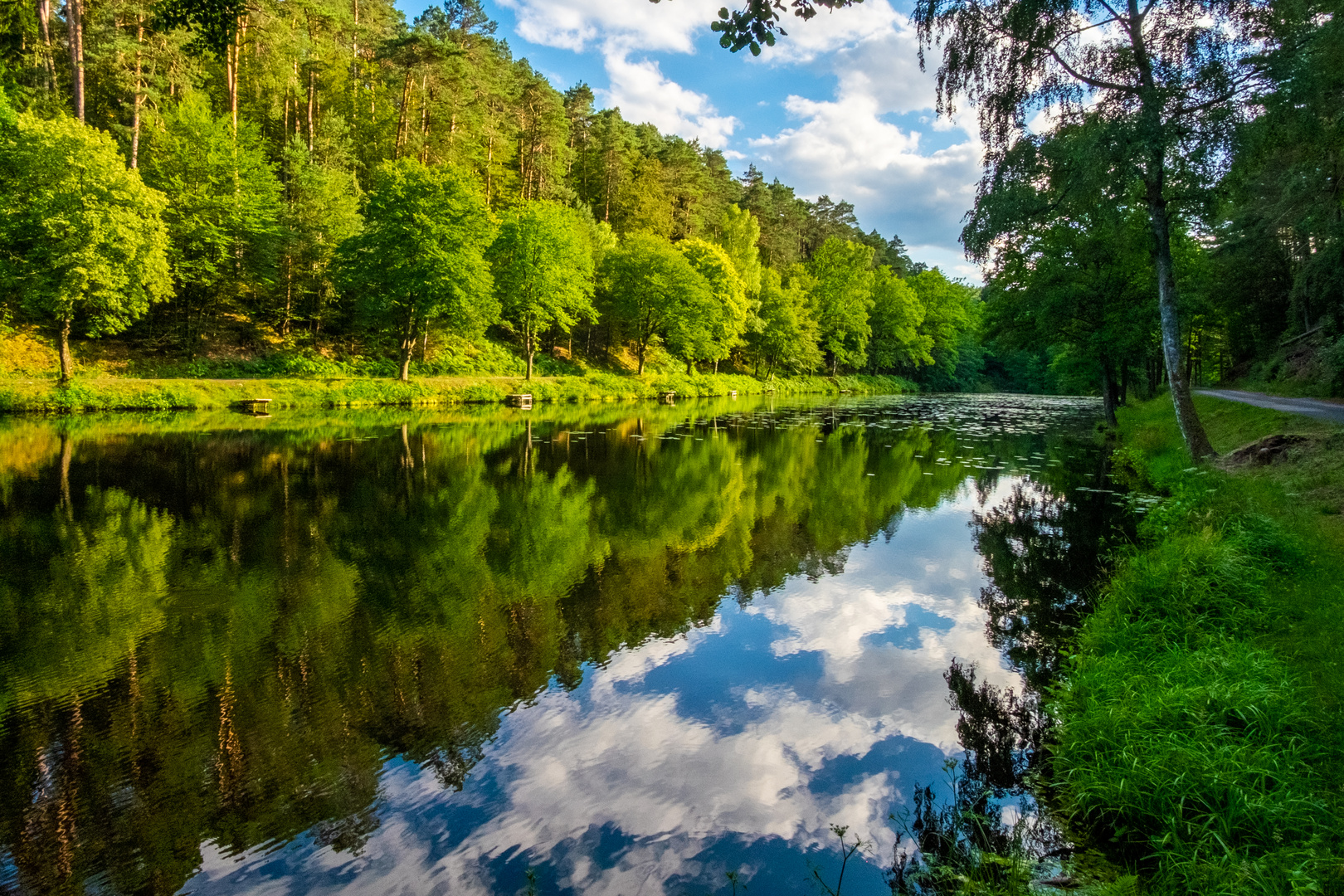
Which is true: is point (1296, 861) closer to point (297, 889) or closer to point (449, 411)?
point (297, 889)

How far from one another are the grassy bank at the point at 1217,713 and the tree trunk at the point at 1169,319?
548 centimetres

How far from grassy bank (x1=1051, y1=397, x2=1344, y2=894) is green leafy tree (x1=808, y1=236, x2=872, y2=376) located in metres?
68.8

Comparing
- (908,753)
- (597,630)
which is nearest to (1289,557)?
(908,753)

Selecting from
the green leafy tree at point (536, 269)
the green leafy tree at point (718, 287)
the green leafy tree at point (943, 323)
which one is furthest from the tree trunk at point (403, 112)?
the green leafy tree at point (943, 323)

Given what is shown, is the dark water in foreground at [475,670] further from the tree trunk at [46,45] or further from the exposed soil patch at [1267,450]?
the tree trunk at [46,45]

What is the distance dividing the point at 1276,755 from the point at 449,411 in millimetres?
33786

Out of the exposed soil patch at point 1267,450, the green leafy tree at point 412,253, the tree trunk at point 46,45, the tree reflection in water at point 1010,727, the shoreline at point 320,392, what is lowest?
the tree reflection in water at point 1010,727

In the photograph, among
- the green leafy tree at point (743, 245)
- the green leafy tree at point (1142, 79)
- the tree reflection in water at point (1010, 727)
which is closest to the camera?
the tree reflection in water at point (1010, 727)

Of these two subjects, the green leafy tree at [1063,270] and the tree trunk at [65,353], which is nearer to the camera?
the green leafy tree at [1063,270]

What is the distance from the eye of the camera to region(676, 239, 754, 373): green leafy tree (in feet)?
190

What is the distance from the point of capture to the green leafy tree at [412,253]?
3647 centimetres

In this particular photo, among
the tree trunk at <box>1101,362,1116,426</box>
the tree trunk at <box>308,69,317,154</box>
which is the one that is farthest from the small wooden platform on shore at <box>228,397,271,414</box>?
the tree trunk at <box>1101,362,1116,426</box>

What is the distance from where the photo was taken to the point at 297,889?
12.2ft

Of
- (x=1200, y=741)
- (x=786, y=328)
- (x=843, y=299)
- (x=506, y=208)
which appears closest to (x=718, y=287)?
(x=786, y=328)
